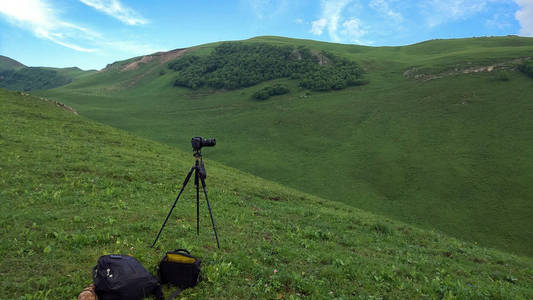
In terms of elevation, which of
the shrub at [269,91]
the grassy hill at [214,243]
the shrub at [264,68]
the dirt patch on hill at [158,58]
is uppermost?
the dirt patch on hill at [158,58]

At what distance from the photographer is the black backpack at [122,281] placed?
19.8ft

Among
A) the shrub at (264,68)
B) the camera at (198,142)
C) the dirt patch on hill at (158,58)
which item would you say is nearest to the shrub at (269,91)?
the shrub at (264,68)

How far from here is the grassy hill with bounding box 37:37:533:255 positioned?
116ft

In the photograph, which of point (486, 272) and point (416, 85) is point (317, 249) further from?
point (416, 85)

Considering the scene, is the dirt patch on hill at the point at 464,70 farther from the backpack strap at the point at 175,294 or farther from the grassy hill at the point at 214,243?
the backpack strap at the point at 175,294

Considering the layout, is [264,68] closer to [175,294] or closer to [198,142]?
[198,142]

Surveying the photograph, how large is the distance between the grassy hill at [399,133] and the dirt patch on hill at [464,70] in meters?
0.26

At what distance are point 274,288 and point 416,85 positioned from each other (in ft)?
267

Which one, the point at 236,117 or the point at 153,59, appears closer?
the point at 236,117

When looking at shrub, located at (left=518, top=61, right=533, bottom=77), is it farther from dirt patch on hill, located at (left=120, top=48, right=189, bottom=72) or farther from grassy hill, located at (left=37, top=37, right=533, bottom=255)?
dirt patch on hill, located at (left=120, top=48, right=189, bottom=72)

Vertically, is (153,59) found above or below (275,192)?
above

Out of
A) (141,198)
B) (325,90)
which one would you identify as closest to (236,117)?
(325,90)

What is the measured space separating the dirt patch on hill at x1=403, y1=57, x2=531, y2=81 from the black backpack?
3430 inches

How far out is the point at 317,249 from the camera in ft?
38.1
